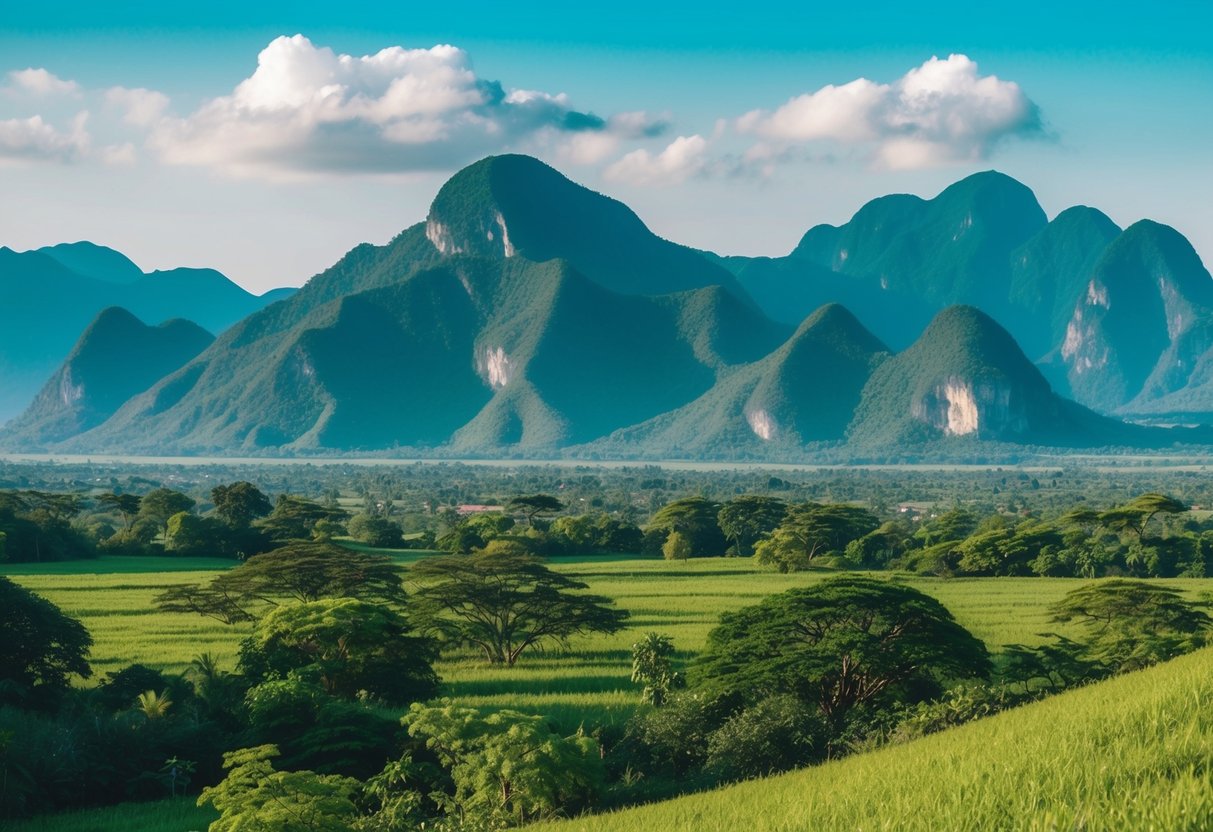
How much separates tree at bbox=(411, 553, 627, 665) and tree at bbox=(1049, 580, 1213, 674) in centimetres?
1272

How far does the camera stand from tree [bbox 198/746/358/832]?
1602 centimetres

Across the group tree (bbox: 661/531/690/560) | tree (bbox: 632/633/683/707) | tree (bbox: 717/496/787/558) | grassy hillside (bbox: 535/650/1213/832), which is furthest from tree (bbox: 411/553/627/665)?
tree (bbox: 717/496/787/558)

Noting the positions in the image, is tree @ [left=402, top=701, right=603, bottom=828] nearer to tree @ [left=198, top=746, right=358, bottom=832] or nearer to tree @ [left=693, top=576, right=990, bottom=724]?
tree @ [left=198, top=746, right=358, bottom=832]

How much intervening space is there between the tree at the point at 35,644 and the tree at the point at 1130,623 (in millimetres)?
20491

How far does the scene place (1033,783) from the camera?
352 inches

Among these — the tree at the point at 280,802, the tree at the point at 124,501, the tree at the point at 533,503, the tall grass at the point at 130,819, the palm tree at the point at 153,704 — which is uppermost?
the tree at the point at 124,501

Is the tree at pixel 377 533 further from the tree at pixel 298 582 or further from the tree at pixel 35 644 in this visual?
the tree at pixel 35 644

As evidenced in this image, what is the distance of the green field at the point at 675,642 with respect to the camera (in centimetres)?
1046

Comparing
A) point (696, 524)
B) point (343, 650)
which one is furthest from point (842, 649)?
point (696, 524)

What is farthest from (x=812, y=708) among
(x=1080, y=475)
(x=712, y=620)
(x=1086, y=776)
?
(x=1080, y=475)

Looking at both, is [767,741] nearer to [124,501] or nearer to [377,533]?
[377,533]

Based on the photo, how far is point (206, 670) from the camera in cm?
2708

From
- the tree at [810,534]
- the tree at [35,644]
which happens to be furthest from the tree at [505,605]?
the tree at [810,534]

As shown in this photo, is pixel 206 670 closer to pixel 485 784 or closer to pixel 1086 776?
pixel 485 784
